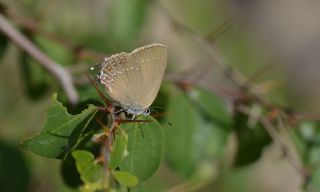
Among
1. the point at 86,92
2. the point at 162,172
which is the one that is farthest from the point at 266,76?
the point at 86,92

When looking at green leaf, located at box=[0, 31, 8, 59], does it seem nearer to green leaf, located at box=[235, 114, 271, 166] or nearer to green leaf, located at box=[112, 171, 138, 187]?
green leaf, located at box=[235, 114, 271, 166]

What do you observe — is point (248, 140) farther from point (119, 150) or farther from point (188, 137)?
point (119, 150)

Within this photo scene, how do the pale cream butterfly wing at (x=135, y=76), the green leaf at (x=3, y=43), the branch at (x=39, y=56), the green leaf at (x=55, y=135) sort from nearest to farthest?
1. the green leaf at (x=55, y=135)
2. the pale cream butterfly wing at (x=135, y=76)
3. the branch at (x=39, y=56)
4. the green leaf at (x=3, y=43)

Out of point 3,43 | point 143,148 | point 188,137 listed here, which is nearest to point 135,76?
point 143,148

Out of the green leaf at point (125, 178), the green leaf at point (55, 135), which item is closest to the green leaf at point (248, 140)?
the green leaf at point (125, 178)

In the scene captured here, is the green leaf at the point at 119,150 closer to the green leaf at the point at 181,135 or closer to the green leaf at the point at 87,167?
the green leaf at the point at 87,167

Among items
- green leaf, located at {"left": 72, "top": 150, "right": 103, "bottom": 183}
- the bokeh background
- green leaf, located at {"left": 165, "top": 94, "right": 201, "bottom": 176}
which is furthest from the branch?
green leaf, located at {"left": 72, "top": 150, "right": 103, "bottom": 183}
